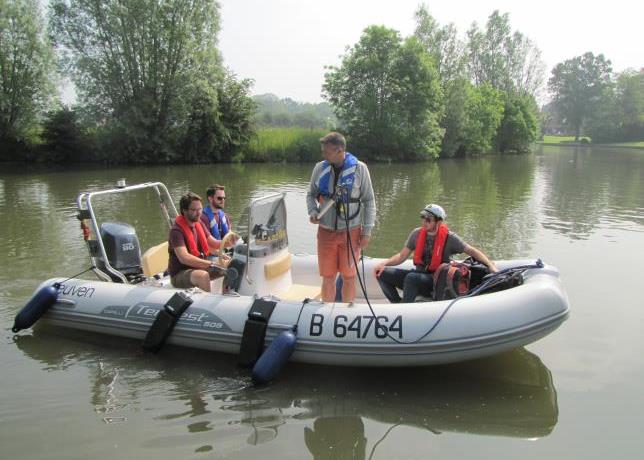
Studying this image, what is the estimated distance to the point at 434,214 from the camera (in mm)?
4660

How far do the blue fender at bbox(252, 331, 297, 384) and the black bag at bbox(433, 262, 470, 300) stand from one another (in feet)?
4.40

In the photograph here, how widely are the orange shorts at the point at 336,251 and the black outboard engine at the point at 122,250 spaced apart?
2.15 m

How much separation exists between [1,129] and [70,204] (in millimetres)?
14884

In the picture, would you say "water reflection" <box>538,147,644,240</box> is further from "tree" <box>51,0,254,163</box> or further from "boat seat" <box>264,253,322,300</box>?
"tree" <box>51,0,254,163</box>

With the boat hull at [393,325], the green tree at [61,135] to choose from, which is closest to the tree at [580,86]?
the green tree at [61,135]

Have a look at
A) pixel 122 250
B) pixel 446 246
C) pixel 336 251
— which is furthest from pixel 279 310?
pixel 122 250

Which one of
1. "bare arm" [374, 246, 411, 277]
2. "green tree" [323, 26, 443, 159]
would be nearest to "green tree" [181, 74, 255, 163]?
"green tree" [323, 26, 443, 159]

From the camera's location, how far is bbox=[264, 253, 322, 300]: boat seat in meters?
4.89

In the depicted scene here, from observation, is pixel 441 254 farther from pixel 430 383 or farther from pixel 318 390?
pixel 318 390

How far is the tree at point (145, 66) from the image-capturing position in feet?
80.9

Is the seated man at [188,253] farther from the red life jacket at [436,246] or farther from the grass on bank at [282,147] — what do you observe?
the grass on bank at [282,147]

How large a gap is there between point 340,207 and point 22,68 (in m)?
25.3

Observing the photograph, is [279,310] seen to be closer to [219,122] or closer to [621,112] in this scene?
[219,122]

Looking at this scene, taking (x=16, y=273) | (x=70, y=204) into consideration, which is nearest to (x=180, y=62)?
(x=70, y=204)
